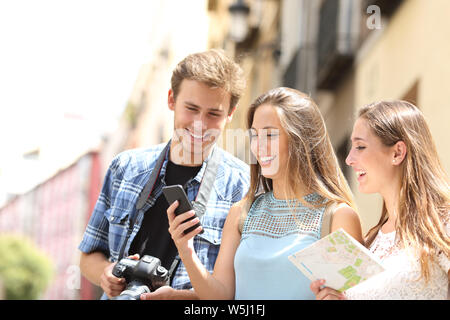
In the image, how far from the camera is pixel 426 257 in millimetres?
2283

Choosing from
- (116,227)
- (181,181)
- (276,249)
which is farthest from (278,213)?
(116,227)

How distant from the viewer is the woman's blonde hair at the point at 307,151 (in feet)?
8.56

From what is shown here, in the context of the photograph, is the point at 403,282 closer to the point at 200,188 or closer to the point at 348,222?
the point at 348,222

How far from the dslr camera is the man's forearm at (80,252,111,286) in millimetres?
455

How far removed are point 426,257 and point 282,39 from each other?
1099 cm

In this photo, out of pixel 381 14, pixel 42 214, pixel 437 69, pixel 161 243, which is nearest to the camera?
pixel 161 243

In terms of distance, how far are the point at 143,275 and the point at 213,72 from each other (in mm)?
924

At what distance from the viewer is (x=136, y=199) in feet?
10.4

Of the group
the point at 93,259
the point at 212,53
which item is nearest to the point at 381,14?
the point at 212,53

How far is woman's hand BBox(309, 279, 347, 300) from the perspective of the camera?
2.21m

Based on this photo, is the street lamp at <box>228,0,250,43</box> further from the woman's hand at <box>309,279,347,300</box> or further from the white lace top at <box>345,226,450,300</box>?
the woman's hand at <box>309,279,347,300</box>

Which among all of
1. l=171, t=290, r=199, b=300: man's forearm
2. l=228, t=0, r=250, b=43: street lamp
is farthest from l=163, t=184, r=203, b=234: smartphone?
l=228, t=0, r=250, b=43: street lamp

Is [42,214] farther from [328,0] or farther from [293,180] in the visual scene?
[293,180]
